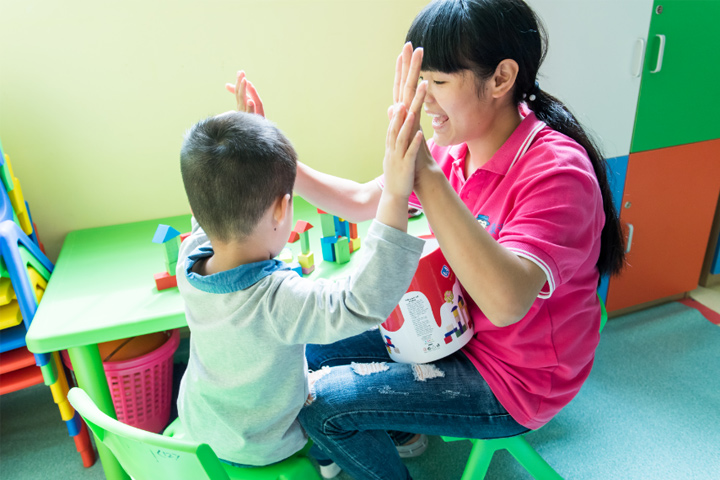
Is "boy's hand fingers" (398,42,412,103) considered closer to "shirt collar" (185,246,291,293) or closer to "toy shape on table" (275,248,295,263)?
"shirt collar" (185,246,291,293)

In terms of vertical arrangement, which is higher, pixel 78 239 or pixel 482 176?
pixel 482 176

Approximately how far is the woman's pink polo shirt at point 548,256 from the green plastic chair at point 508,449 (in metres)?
0.17

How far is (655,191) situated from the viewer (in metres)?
2.11

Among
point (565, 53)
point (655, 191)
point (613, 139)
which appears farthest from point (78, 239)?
point (655, 191)

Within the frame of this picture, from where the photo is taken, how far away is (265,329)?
35.9 inches

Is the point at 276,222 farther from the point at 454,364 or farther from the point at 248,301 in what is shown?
the point at 454,364

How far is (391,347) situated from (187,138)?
0.59 metres

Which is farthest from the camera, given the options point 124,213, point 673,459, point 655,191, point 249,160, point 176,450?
point 655,191

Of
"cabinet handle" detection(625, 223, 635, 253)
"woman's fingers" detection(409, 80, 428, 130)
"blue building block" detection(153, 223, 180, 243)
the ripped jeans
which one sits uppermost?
"woman's fingers" detection(409, 80, 428, 130)

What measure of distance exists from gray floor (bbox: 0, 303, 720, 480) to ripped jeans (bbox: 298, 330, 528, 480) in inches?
19.5

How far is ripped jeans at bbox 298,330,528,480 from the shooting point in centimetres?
108

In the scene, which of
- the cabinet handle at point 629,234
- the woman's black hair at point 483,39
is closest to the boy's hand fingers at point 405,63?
the woman's black hair at point 483,39

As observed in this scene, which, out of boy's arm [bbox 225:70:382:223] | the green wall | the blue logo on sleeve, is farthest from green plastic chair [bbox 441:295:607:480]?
the green wall

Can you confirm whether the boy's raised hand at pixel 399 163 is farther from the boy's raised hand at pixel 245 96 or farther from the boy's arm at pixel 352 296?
the boy's raised hand at pixel 245 96
